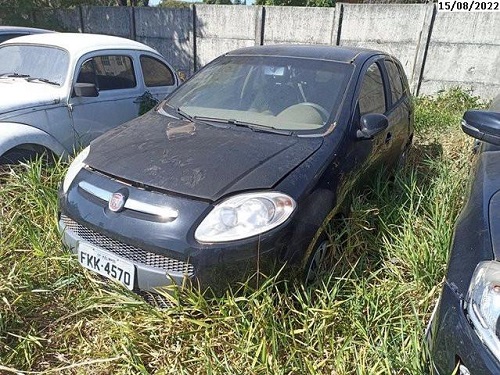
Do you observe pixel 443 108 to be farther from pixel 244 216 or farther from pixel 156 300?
pixel 156 300

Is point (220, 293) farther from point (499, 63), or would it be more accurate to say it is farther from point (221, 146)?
point (499, 63)

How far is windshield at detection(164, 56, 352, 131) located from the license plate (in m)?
1.21

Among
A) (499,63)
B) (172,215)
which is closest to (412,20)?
(499,63)

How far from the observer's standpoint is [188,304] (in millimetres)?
1923

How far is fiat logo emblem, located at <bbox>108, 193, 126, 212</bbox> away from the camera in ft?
6.40

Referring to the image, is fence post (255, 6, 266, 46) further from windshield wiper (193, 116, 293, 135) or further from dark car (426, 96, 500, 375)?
dark car (426, 96, 500, 375)

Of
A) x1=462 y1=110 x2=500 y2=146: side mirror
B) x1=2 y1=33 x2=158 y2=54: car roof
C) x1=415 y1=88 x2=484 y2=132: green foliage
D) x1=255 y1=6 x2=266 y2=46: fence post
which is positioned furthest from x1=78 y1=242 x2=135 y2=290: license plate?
x1=255 y1=6 x2=266 y2=46: fence post

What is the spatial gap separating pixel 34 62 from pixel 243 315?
361 centimetres

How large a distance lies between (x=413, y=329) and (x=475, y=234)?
2.32 feet

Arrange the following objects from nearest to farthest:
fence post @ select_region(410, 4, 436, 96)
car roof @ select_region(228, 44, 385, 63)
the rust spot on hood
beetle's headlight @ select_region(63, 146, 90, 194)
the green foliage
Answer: beetle's headlight @ select_region(63, 146, 90, 194) < the rust spot on hood < car roof @ select_region(228, 44, 385, 63) < the green foliage < fence post @ select_region(410, 4, 436, 96)

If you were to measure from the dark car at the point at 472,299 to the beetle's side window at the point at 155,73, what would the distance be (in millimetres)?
3854

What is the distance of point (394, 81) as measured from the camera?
368 centimetres

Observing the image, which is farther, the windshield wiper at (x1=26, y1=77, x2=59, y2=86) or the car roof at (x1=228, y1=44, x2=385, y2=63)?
the windshield wiper at (x1=26, y1=77, x2=59, y2=86)
